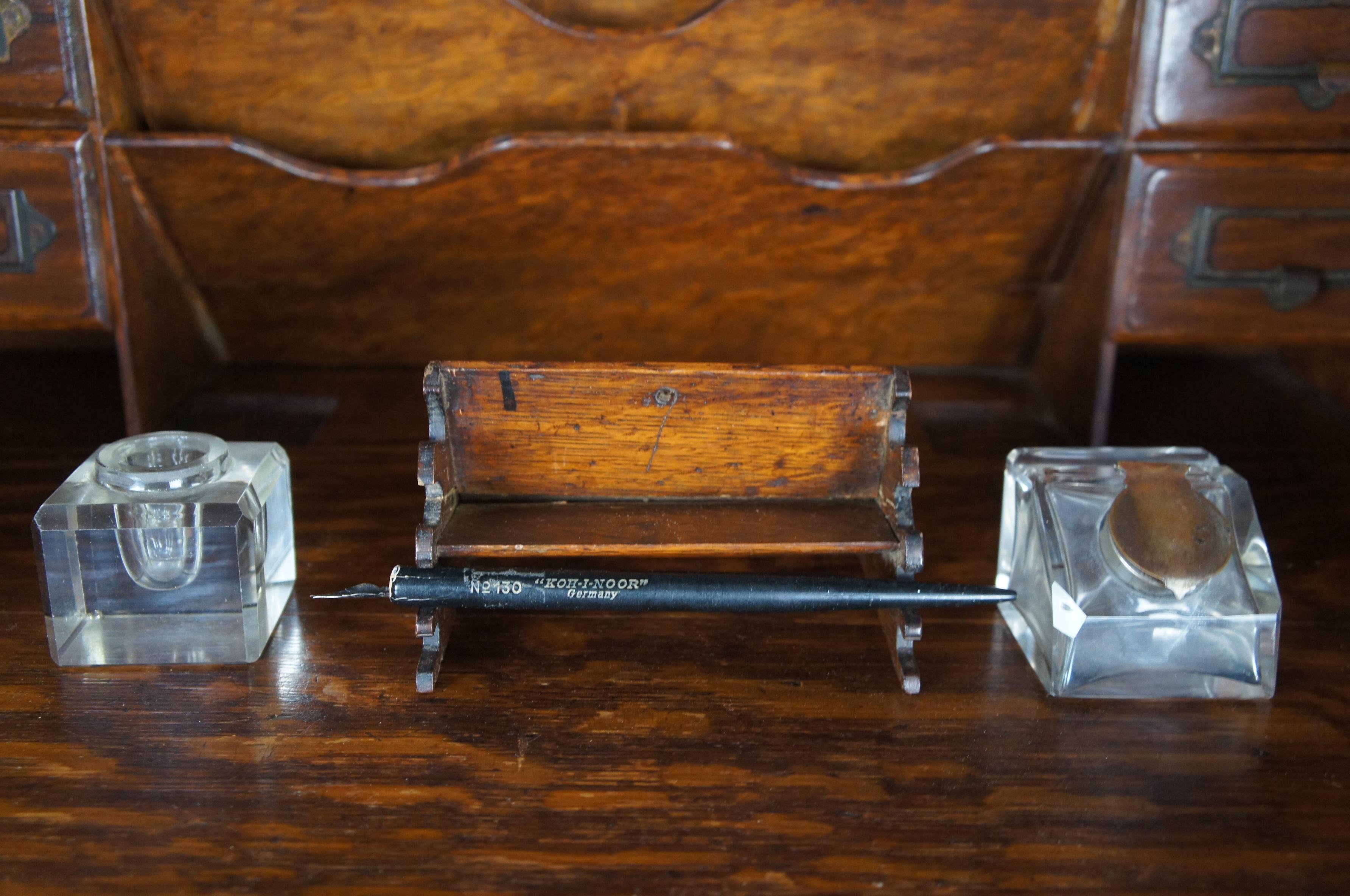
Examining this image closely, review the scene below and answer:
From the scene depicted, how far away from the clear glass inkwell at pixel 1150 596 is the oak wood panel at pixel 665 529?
0.49 ft

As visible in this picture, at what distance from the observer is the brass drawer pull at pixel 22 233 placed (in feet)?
3.91

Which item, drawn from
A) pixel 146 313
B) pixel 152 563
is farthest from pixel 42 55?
pixel 152 563

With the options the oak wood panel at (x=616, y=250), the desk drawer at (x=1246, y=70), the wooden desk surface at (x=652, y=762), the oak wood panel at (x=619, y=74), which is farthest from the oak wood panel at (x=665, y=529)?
the desk drawer at (x=1246, y=70)

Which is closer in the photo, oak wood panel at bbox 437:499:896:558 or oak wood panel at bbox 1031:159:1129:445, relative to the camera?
oak wood panel at bbox 437:499:896:558

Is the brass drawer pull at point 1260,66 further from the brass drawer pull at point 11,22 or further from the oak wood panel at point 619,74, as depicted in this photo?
the brass drawer pull at point 11,22

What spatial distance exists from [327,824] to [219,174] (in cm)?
79

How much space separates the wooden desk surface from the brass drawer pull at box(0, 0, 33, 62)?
516 millimetres

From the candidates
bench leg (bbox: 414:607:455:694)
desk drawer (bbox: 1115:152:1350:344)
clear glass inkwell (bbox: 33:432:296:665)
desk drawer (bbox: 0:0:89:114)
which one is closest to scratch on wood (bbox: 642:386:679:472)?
bench leg (bbox: 414:607:455:694)

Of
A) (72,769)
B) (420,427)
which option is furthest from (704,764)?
(420,427)

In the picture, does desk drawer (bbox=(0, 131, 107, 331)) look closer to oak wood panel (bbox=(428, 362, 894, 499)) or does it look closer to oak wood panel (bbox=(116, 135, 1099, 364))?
oak wood panel (bbox=(116, 135, 1099, 364))

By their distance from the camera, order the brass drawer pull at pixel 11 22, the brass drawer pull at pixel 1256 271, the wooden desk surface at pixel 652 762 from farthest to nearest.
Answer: the brass drawer pull at pixel 1256 271, the brass drawer pull at pixel 11 22, the wooden desk surface at pixel 652 762

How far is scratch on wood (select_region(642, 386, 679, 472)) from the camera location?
100 centimetres

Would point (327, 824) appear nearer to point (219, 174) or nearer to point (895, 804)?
point (895, 804)

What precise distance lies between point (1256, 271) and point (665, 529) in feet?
2.51
